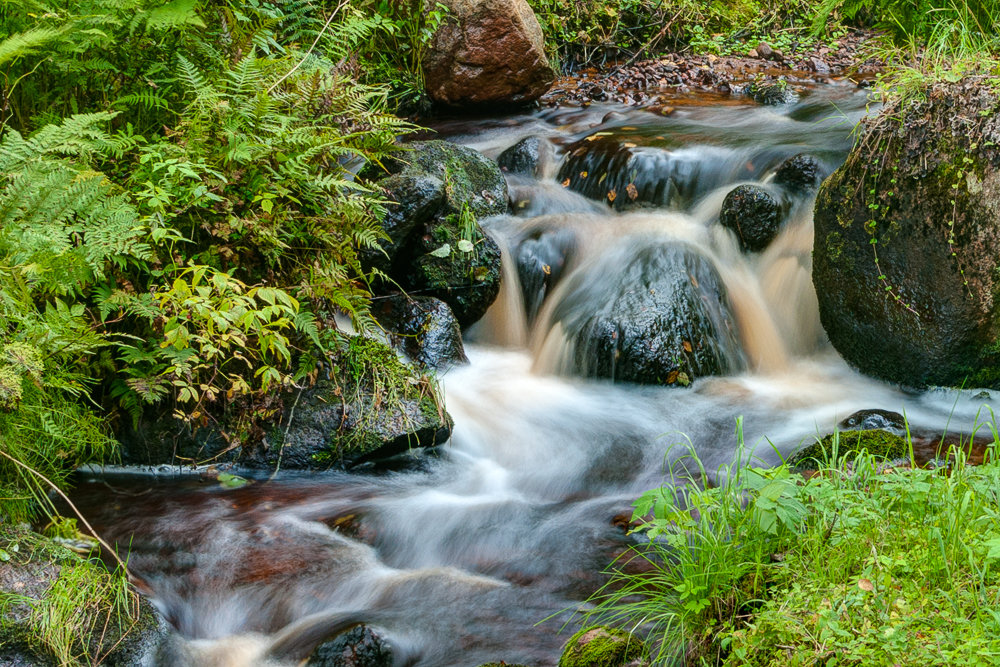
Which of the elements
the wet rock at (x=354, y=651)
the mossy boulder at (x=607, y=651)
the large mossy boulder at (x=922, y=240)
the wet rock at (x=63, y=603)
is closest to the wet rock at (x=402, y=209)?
the large mossy boulder at (x=922, y=240)

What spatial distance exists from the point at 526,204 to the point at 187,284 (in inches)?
147

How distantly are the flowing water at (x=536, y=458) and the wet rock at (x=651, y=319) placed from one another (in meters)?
0.04

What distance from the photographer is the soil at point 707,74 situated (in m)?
10.1

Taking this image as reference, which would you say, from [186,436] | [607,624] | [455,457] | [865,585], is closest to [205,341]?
[186,436]

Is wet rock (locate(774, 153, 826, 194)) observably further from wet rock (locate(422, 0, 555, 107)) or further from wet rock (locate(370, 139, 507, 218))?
wet rock (locate(422, 0, 555, 107))

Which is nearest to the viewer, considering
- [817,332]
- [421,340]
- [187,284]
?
[187,284]

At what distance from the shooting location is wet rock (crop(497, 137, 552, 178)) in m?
8.00

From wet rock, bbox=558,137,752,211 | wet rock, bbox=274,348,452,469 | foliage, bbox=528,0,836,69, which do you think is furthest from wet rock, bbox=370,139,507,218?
foliage, bbox=528,0,836,69

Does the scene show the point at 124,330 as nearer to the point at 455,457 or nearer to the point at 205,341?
the point at 205,341

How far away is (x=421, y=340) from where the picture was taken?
19.1 feet

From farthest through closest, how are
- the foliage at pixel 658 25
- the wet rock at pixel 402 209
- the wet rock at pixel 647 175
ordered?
the foliage at pixel 658 25 → the wet rock at pixel 647 175 → the wet rock at pixel 402 209

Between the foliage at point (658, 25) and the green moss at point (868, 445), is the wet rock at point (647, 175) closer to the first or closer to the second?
the green moss at point (868, 445)

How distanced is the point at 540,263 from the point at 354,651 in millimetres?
4012

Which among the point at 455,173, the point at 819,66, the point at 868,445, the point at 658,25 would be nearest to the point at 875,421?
the point at 868,445
